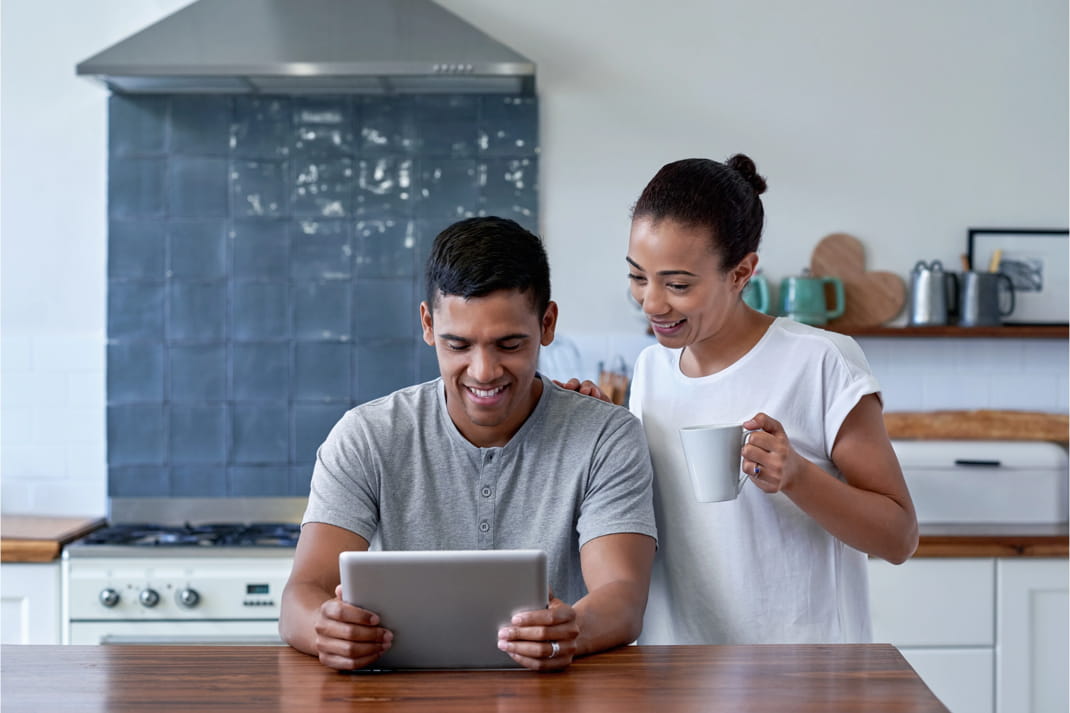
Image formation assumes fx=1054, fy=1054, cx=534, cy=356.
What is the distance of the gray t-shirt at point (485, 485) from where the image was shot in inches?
60.3

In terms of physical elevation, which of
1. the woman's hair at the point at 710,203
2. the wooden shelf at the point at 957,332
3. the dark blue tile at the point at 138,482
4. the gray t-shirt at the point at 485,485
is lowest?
the dark blue tile at the point at 138,482

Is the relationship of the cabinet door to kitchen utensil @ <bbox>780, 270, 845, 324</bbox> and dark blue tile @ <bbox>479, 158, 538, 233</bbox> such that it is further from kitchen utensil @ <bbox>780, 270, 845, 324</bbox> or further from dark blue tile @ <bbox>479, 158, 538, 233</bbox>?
dark blue tile @ <bbox>479, 158, 538, 233</bbox>

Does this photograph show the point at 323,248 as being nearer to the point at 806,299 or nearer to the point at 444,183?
the point at 444,183

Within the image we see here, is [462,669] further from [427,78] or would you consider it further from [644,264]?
[427,78]

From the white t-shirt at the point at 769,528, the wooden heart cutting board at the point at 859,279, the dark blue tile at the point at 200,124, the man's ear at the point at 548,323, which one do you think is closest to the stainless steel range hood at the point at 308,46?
the dark blue tile at the point at 200,124

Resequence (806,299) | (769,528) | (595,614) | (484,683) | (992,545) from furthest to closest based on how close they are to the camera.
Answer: (806,299) → (992,545) → (769,528) → (595,614) → (484,683)

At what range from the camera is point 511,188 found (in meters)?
3.29

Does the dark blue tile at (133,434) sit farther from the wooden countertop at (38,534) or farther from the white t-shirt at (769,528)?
the white t-shirt at (769,528)

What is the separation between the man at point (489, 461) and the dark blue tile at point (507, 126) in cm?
174

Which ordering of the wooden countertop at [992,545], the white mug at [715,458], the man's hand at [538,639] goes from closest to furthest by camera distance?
1. the man's hand at [538,639]
2. the white mug at [715,458]
3. the wooden countertop at [992,545]

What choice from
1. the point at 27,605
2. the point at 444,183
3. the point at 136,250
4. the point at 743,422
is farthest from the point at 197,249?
the point at 743,422

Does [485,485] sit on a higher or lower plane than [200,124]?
lower

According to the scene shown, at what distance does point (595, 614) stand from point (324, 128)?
2311mm

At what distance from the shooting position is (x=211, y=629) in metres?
2.80
